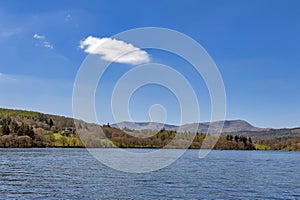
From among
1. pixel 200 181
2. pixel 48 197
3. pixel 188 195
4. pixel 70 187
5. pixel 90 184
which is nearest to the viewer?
pixel 48 197

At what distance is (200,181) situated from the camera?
47.7 m

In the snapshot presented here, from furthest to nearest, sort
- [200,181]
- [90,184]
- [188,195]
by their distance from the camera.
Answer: [200,181] → [90,184] → [188,195]

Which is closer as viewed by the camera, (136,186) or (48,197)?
(48,197)

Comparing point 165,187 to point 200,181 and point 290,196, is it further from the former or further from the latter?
point 290,196

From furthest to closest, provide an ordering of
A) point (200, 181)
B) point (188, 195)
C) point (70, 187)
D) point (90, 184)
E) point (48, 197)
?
point (200, 181) → point (90, 184) → point (70, 187) → point (188, 195) → point (48, 197)

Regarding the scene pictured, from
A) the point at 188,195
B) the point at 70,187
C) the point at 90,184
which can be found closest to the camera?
the point at 188,195

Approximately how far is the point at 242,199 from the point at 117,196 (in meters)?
11.0

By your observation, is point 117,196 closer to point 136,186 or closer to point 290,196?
point 136,186

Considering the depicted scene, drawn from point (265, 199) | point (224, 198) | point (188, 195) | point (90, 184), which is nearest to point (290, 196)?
point (265, 199)

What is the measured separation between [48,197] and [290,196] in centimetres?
2235

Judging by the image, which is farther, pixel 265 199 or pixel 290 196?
pixel 290 196

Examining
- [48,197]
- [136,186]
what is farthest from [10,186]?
[136,186]

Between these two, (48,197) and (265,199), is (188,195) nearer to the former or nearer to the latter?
(265,199)

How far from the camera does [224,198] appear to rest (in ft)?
Answer: 115
